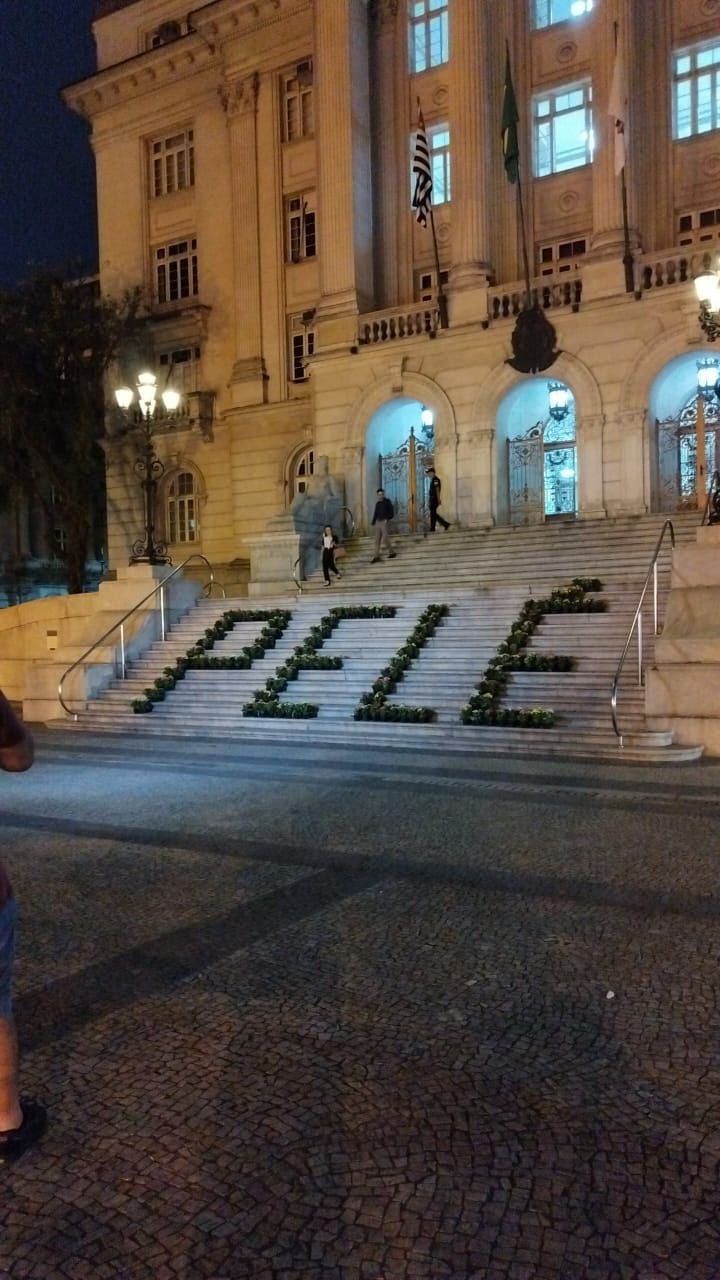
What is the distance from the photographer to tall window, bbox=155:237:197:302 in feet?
108

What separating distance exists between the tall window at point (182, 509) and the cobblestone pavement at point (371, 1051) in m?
25.6

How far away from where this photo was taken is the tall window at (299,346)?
99.3 feet

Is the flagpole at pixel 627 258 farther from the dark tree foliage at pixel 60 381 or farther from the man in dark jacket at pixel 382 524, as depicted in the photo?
the dark tree foliage at pixel 60 381

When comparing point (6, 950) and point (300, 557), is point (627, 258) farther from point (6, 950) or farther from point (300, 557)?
point (6, 950)

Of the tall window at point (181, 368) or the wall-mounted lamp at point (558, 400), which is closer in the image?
the wall-mounted lamp at point (558, 400)

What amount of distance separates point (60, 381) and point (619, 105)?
63.1 ft

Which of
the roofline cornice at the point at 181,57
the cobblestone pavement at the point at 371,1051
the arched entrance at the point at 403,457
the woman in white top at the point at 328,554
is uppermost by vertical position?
the roofline cornice at the point at 181,57

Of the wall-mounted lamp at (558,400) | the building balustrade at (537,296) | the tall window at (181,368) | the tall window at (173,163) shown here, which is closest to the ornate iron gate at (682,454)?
Answer: the wall-mounted lamp at (558,400)

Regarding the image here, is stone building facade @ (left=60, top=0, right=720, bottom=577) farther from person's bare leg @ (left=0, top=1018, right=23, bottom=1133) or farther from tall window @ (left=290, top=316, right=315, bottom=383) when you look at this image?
person's bare leg @ (left=0, top=1018, right=23, bottom=1133)

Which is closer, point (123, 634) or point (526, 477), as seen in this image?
point (123, 634)

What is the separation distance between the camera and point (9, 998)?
10.7ft

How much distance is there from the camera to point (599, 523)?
856 inches

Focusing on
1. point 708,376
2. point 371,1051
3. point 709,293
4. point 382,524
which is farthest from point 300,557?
point 371,1051

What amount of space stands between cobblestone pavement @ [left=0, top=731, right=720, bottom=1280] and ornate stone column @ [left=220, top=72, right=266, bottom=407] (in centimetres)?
2478
